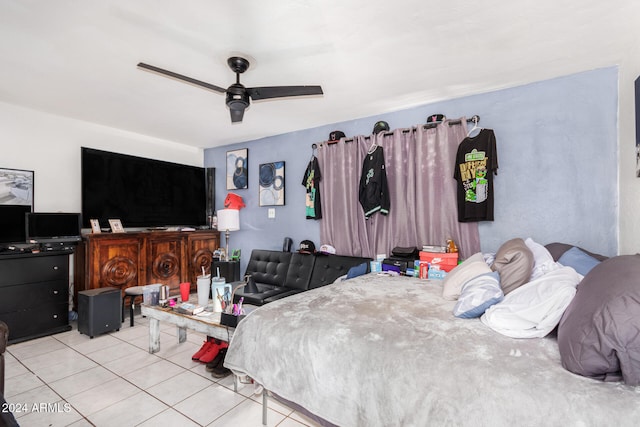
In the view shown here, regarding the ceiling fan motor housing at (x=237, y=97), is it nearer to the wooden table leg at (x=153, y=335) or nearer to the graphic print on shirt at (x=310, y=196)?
the graphic print on shirt at (x=310, y=196)

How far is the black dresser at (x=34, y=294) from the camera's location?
114 inches

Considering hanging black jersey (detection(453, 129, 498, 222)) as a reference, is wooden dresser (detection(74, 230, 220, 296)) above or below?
below

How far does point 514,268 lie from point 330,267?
2.12 m

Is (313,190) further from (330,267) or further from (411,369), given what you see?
(411,369)

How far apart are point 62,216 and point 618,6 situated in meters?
5.16

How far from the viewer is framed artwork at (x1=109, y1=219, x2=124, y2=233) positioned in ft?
12.7

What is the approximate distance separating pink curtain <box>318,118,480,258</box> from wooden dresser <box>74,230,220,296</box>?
2.11 metres

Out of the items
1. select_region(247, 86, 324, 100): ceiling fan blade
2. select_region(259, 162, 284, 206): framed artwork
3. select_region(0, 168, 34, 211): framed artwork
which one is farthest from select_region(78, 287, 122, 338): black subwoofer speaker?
select_region(247, 86, 324, 100): ceiling fan blade

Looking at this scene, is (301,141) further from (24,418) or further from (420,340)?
(24,418)

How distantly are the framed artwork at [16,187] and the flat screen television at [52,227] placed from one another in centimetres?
41

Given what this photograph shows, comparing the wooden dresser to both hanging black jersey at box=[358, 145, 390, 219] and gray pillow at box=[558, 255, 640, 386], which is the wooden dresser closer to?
hanging black jersey at box=[358, 145, 390, 219]

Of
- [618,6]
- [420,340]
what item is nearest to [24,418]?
[420,340]

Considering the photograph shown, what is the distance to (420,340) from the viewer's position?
4.45 ft

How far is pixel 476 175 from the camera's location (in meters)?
2.89
